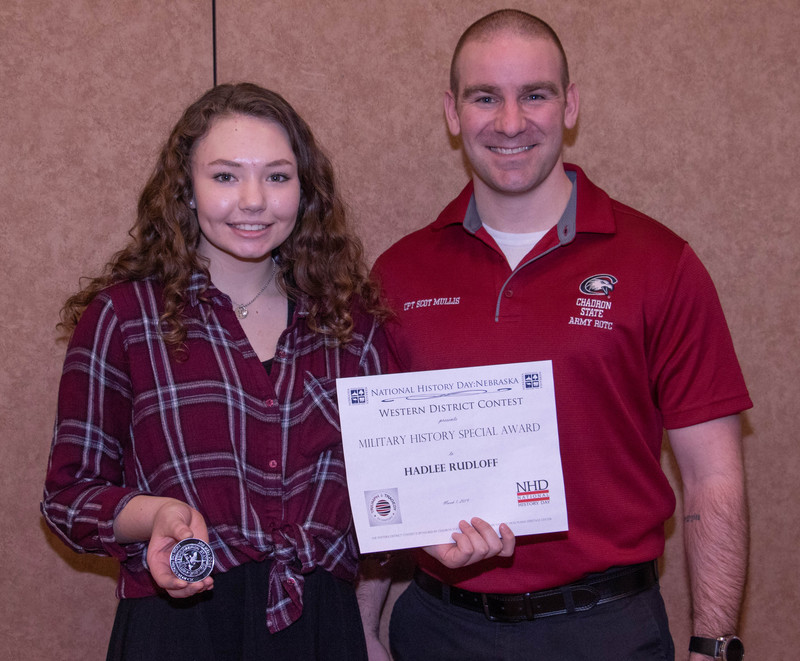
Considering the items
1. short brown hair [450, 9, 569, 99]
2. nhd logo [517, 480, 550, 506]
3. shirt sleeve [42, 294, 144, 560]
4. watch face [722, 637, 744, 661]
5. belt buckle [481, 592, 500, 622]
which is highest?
short brown hair [450, 9, 569, 99]

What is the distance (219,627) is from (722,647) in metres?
1.16

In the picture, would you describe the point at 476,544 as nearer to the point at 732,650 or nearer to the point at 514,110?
the point at 732,650

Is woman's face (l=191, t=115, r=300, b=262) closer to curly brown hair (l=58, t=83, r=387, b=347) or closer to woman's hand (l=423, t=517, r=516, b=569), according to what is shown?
curly brown hair (l=58, t=83, r=387, b=347)

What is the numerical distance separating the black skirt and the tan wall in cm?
84

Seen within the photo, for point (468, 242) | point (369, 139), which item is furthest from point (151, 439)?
point (369, 139)

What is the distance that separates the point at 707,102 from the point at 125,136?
1.83 m

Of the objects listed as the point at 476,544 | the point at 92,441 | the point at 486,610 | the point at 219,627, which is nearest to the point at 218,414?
the point at 92,441

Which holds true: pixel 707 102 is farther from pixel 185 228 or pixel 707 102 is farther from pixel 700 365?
pixel 185 228

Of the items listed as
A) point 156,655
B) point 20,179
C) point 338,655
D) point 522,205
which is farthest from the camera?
point 20,179

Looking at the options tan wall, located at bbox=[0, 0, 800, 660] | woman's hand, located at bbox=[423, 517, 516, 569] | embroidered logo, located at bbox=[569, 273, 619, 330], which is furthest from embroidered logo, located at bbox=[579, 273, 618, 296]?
tan wall, located at bbox=[0, 0, 800, 660]

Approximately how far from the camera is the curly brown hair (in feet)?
5.99

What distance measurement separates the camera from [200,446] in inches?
66.7

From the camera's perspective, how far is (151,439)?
170 centimetres

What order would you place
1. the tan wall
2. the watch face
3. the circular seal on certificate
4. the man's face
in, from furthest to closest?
the tan wall < the man's face < the watch face < the circular seal on certificate
